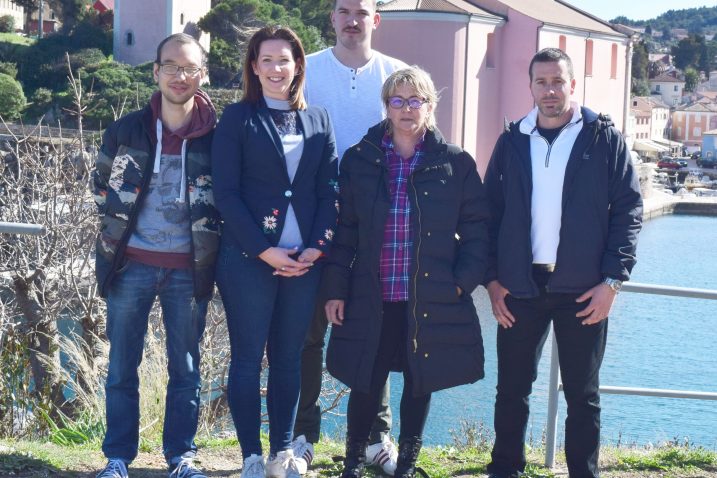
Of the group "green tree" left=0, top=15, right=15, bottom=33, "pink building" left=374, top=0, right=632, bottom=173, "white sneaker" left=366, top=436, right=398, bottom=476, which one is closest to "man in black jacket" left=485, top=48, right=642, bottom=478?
"white sneaker" left=366, top=436, right=398, bottom=476

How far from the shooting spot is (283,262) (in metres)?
2.91

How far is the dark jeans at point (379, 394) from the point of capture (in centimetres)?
303

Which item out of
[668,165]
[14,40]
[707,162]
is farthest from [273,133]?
[707,162]

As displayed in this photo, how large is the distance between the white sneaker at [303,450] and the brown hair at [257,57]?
1.12 meters

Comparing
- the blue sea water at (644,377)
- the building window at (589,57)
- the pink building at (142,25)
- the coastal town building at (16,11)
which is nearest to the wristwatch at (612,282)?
the blue sea water at (644,377)

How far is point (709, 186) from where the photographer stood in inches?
2197

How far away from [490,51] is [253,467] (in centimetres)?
3049

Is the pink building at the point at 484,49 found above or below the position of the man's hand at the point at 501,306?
above

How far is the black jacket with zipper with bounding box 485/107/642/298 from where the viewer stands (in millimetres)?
2994

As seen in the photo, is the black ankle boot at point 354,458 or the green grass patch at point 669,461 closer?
the black ankle boot at point 354,458

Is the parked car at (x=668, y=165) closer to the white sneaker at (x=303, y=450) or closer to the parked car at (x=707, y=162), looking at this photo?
the parked car at (x=707, y=162)

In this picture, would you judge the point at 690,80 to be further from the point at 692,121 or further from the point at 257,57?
the point at 257,57

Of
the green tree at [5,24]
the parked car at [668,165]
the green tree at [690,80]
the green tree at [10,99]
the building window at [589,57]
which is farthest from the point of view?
the green tree at [690,80]

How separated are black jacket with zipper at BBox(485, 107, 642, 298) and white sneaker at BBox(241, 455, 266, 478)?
0.92 metres
